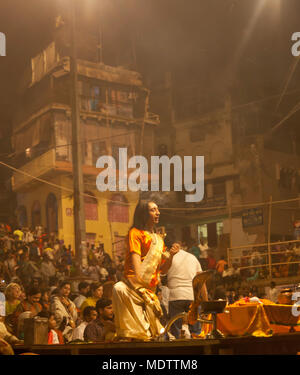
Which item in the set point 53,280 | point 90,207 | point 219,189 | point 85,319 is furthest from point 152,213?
Answer: point 219,189

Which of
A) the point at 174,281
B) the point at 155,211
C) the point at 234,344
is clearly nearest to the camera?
the point at 234,344

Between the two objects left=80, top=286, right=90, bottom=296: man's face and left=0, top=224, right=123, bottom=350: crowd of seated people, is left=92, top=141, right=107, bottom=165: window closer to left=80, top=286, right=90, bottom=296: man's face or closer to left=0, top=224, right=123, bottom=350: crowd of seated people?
left=0, top=224, right=123, bottom=350: crowd of seated people

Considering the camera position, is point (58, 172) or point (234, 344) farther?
point (58, 172)

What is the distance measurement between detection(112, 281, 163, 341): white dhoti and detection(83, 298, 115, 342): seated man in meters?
1.01

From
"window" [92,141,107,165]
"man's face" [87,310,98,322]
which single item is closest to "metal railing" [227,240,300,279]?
"window" [92,141,107,165]

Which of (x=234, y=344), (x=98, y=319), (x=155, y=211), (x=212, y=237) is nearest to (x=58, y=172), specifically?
(x=212, y=237)

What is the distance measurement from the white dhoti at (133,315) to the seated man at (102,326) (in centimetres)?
101

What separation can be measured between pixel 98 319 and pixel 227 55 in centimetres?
781

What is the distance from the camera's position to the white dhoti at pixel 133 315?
431 centimetres

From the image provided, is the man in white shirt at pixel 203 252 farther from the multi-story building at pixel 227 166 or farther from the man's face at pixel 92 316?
the man's face at pixel 92 316

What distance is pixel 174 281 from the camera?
5504 mm
